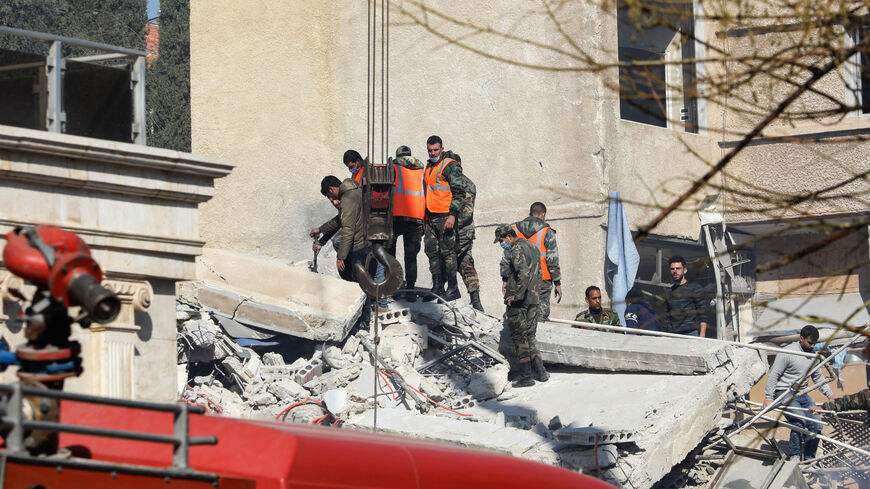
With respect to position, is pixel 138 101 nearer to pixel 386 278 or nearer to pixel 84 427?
pixel 386 278

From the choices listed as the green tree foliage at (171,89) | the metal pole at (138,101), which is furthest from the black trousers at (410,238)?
the green tree foliage at (171,89)

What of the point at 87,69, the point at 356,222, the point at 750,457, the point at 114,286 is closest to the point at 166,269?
the point at 114,286

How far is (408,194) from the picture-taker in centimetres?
1352

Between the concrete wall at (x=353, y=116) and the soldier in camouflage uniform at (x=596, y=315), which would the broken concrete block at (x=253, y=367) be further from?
the concrete wall at (x=353, y=116)

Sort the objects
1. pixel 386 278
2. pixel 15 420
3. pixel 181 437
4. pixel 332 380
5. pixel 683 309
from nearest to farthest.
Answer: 1. pixel 15 420
2. pixel 181 437
3. pixel 386 278
4. pixel 332 380
5. pixel 683 309

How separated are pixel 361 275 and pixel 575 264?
635cm

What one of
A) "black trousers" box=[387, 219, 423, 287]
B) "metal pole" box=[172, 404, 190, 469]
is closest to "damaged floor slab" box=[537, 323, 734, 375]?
"black trousers" box=[387, 219, 423, 287]

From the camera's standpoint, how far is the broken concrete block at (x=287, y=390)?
1188cm

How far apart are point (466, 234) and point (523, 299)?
2.33m

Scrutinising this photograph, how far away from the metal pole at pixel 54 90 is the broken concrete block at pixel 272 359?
5.06 metres

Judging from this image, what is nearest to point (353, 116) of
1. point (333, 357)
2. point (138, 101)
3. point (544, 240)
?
point (544, 240)

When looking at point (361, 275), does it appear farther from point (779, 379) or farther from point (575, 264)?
point (575, 264)

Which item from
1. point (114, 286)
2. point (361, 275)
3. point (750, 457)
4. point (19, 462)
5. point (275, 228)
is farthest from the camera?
point (275, 228)

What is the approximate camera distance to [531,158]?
17938 millimetres
